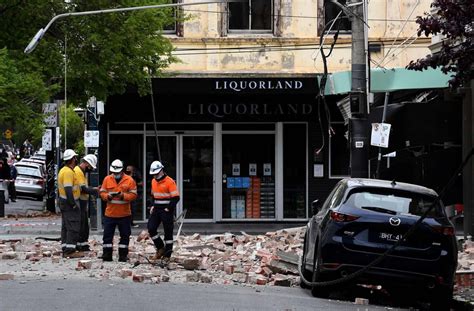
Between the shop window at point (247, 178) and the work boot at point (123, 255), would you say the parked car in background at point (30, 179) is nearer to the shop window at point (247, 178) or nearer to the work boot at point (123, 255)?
the shop window at point (247, 178)

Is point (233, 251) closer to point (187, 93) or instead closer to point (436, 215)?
point (436, 215)

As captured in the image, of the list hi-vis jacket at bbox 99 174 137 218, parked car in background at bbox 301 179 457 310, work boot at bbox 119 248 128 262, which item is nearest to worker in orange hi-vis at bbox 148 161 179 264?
hi-vis jacket at bbox 99 174 137 218

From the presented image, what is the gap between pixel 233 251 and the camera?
57.4 ft

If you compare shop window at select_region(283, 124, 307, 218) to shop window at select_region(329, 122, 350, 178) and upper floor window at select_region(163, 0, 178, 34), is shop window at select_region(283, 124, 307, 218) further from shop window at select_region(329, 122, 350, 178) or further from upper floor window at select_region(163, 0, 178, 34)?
upper floor window at select_region(163, 0, 178, 34)

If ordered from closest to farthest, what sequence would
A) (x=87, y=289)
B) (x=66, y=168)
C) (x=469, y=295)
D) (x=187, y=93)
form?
(x=87, y=289), (x=469, y=295), (x=66, y=168), (x=187, y=93)

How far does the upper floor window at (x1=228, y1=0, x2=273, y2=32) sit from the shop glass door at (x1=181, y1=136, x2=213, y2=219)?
11.8ft

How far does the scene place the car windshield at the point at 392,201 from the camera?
11711 mm

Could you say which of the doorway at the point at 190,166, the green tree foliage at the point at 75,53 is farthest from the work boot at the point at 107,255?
the doorway at the point at 190,166

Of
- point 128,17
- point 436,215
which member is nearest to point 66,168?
point 436,215

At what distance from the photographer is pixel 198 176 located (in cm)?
2805

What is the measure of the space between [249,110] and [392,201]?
53.3 feet

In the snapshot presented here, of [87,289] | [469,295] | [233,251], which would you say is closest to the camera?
[87,289]

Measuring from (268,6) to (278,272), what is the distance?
571 inches

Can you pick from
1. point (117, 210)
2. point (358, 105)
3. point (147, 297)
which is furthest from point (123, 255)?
point (358, 105)
